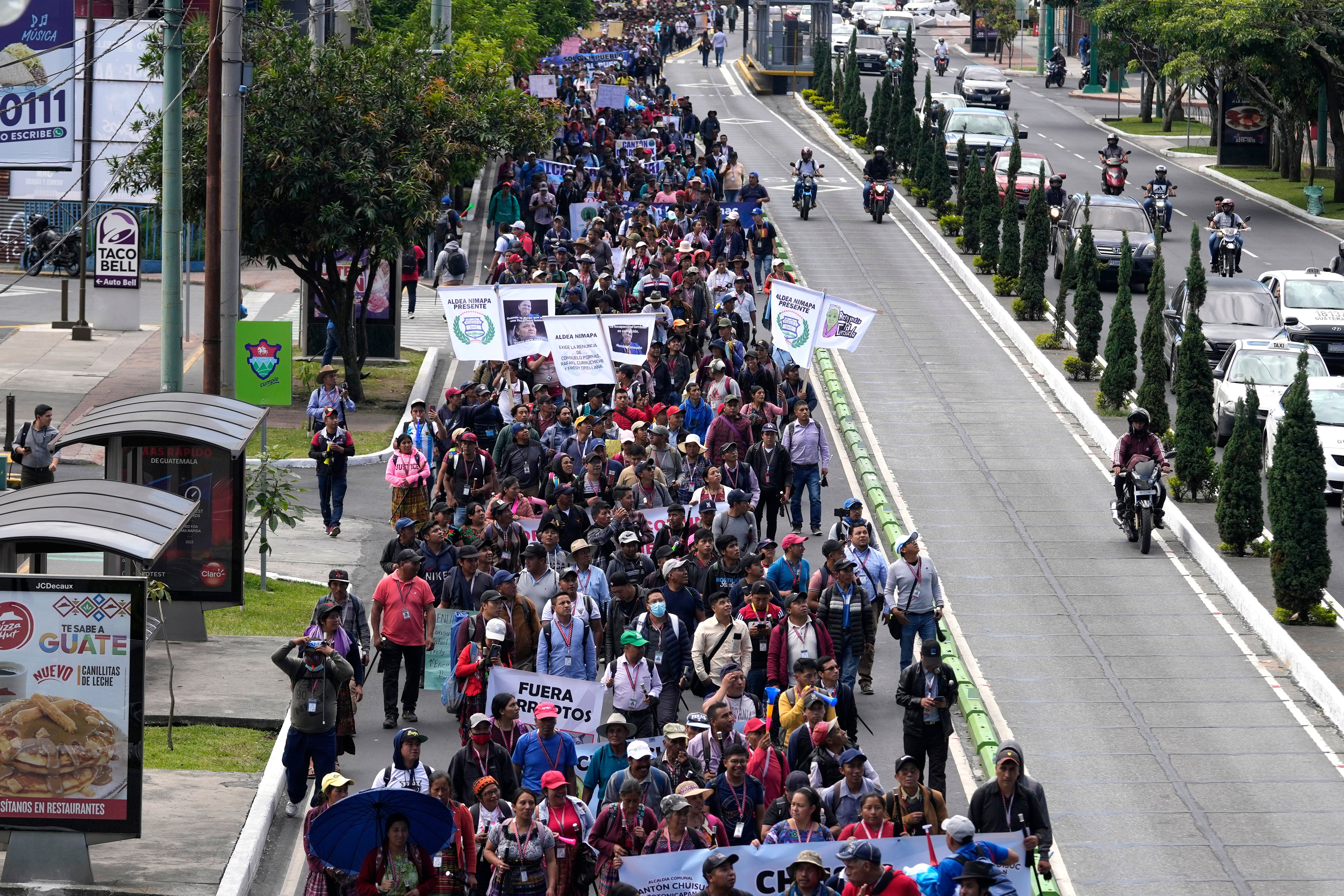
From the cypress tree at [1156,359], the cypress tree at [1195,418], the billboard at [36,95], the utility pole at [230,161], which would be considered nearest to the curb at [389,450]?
the utility pole at [230,161]

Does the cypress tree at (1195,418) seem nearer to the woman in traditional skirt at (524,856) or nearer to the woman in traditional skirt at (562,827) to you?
the woman in traditional skirt at (562,827)

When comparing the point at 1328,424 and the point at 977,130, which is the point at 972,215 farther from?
the point at 1328,424

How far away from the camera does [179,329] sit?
832 inches

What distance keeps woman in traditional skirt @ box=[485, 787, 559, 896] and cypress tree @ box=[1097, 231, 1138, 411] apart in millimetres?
19083

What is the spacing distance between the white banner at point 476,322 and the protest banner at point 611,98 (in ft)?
96.8

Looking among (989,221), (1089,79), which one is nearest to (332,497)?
(989,221)

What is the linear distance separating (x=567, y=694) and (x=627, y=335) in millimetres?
10020

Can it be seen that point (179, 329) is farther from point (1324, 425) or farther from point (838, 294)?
point (838, 294)

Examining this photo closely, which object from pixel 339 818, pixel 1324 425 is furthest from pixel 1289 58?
pixel 339 818

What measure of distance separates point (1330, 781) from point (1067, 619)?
4.58m

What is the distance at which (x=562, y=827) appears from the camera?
12.2 m

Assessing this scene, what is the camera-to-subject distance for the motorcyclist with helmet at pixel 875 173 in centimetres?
4641

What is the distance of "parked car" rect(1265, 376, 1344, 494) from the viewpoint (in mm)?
25484

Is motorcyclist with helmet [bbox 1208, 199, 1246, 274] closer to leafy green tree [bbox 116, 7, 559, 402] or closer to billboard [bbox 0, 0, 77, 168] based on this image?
leafy green tree [bbox 116, 7, 559, 402]
